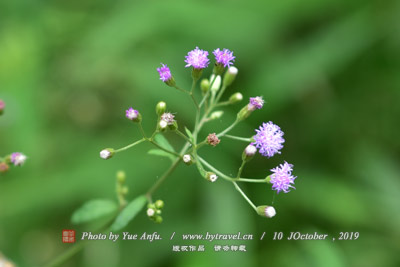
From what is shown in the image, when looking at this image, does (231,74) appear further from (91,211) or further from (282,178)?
(91,211)

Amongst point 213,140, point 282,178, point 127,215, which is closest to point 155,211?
point 127,215

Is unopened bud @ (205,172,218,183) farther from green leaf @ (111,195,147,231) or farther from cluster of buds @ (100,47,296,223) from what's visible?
green leaf @ (111,195,147,231)

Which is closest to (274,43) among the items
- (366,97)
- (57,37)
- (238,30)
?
(238,30)

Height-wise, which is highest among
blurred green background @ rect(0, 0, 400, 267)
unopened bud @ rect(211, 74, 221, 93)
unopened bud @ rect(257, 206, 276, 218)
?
blurred green background @ rect(0, 0, 400, 267)

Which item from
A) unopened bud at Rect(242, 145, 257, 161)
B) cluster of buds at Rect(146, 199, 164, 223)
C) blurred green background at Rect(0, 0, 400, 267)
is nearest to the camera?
unopened bud at Rect(242, 145, 257, 161)

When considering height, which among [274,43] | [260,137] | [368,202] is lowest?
[260,137]

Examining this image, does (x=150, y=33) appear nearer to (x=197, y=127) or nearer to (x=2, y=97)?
(x=2, y=97)

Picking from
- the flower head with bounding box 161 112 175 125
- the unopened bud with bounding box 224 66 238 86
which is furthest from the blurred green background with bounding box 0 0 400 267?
the flower head with bounding box 161 112 175 125
